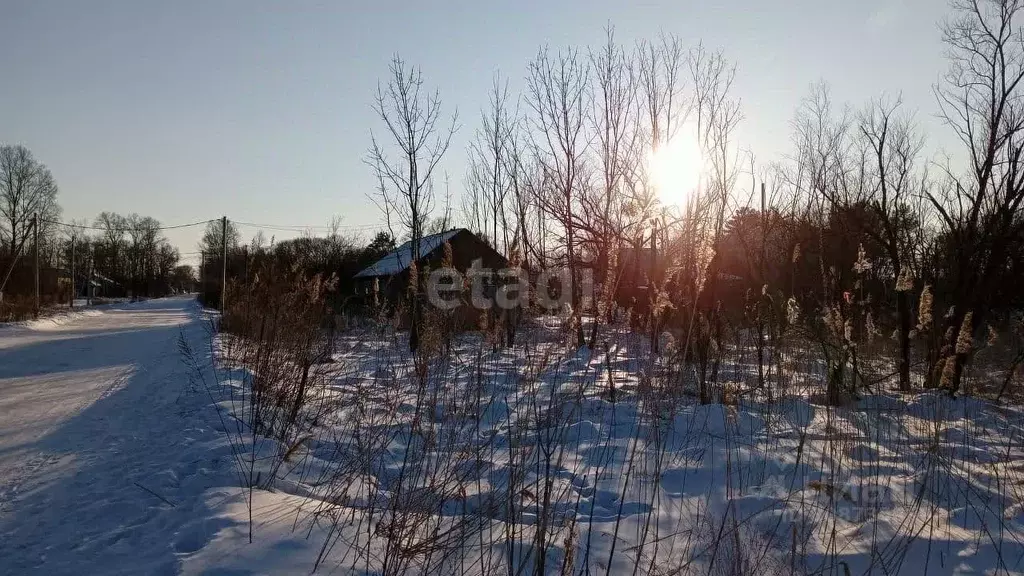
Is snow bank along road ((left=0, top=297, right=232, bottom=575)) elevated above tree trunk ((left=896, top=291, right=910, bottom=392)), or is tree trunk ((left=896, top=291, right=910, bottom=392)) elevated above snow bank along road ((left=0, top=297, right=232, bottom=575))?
tree trunk ((left=896, top=291, right=910, bottom=392))

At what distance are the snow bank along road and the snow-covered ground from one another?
2cm

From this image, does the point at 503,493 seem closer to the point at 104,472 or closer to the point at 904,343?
the point at 104,472

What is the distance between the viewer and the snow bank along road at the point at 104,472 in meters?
2.47

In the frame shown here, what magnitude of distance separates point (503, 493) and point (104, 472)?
7.89 ft

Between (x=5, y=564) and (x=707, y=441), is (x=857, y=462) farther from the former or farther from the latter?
(x=5, y=564)

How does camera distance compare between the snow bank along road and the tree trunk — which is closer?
the snow bank along road

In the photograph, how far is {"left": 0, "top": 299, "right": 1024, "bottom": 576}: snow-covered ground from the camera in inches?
96.2

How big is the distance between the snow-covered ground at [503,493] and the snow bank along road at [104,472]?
0.02 m

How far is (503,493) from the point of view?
10.0 feet

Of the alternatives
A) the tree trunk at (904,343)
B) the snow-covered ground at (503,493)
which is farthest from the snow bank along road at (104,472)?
the tree trunk at (904,343)

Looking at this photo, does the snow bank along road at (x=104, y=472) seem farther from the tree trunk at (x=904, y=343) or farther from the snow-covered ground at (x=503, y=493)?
the tree trunk at (x=904, y=343)

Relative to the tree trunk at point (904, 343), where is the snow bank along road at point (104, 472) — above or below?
below

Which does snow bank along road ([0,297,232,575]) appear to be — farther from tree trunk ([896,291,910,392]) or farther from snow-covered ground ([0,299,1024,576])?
tree trunk ([896,291,910,392])

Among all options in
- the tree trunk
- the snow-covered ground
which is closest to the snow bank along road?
the snow-covered ground
